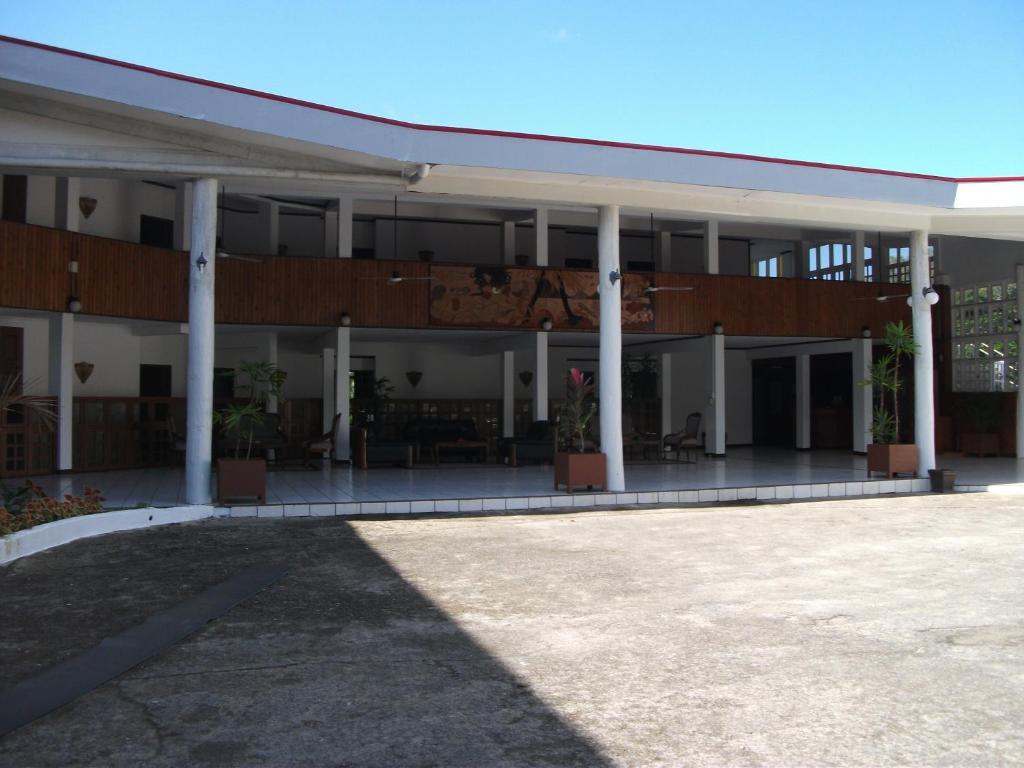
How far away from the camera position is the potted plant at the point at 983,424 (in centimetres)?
1908

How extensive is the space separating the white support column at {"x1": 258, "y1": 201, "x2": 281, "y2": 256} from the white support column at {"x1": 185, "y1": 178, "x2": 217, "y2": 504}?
6.76 metres

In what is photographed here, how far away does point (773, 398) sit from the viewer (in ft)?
77.1

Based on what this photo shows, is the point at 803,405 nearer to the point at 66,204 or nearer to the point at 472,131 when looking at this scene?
the point at 472,131

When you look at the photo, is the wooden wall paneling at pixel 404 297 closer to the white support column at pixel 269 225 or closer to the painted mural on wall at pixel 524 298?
the painted mural on wall at pixel 524 298

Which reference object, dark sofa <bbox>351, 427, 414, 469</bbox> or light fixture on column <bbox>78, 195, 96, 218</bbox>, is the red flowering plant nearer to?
dark sofa <bbox>351, 427, 414, 469</bbox>

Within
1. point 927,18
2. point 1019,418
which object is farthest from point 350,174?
point 1019,418

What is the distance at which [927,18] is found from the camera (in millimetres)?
13836

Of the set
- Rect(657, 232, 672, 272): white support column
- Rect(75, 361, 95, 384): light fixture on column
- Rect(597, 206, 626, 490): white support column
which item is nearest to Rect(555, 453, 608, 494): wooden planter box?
Rect(597, 206, 626, 490): white support column

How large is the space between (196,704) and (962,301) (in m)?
20.1

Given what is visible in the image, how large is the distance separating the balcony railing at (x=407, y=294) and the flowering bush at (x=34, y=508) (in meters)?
4.40

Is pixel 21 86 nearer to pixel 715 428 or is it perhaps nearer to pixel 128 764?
pixel 128 764

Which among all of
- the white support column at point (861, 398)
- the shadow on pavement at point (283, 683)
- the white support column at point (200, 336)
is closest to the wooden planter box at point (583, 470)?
the white support column at point (200, 336)

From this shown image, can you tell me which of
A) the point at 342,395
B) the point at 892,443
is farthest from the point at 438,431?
the point at 892,443

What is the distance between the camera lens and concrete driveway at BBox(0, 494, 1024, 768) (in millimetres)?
3566
